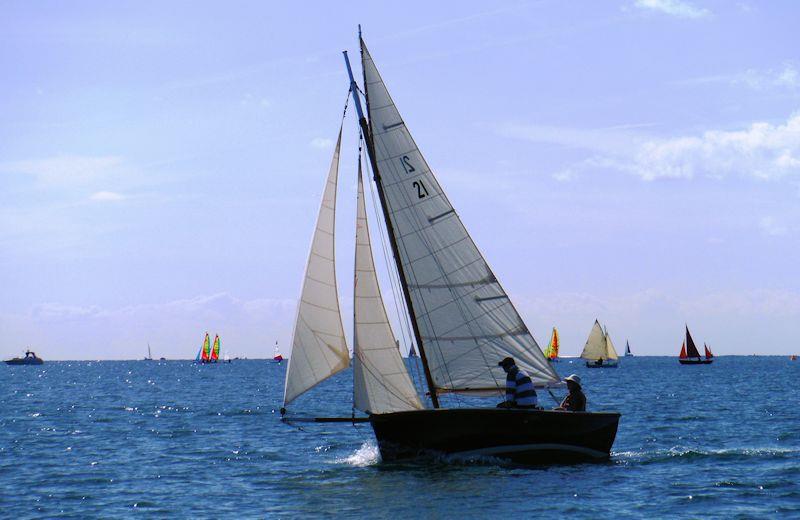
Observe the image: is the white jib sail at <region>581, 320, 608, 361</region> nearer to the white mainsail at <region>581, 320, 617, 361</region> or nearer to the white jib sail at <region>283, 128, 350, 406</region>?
the white mainsail at <region>581, 320, 617, 361</region>

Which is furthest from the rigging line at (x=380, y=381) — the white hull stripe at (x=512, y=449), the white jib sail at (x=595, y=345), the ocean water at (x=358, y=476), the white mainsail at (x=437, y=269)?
the white jib sail at (x=595, y=345)

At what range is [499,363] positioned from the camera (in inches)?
981

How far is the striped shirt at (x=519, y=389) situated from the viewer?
79.5ft

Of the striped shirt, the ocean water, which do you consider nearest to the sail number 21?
the striped shirt

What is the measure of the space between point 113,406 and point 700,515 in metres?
48.1

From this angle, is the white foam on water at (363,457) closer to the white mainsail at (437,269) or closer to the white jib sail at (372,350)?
the white jib sail at (372,350)

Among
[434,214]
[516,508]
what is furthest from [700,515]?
[434,214]

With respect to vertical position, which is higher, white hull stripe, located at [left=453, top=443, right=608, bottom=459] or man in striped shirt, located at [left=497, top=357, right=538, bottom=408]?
man in striped shirt, located at [left=497, top=357, right=538, bottom=408]

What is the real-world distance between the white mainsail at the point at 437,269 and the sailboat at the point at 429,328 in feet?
0.08

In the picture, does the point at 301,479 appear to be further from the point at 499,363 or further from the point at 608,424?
the point at 608,424

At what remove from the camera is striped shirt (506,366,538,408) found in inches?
953

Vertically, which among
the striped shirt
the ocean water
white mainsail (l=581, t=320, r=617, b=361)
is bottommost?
the ocean water

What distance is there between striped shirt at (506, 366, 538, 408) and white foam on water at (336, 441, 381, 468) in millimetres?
4366

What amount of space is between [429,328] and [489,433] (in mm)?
3151
